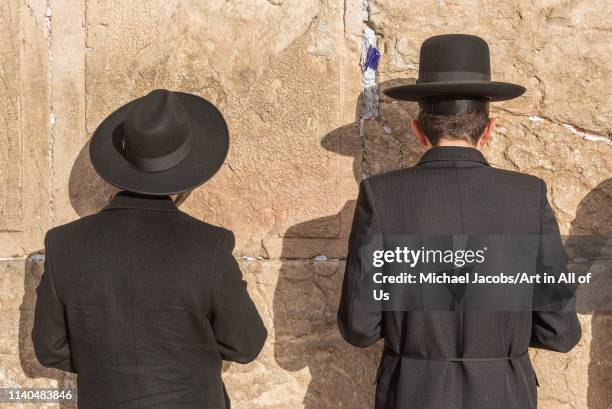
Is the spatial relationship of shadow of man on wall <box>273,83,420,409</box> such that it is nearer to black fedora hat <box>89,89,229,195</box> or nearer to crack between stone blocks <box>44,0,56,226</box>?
black fedora hat <box>89,89,229,195</box>

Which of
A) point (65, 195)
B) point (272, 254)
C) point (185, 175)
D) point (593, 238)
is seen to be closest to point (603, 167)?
point (593, 238)

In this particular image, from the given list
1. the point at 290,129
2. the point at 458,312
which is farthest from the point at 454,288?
the point at 290,129

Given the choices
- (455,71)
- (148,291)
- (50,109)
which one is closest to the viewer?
(148,291)

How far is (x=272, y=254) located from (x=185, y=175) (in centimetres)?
93

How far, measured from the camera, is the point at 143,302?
7.32ft

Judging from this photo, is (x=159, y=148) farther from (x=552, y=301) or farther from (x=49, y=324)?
(x=552, y=301)

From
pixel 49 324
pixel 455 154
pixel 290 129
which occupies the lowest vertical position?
pixel 49 324

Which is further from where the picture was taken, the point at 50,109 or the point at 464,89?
the point at 50,109

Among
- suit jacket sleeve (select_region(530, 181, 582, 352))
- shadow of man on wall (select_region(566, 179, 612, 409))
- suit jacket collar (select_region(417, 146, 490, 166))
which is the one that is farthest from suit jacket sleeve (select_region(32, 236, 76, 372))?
shadow of man on wall (select_region(566, 179, 612, 409))

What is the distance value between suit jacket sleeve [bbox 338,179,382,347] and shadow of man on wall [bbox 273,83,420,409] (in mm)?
788

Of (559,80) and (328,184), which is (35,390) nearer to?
(328,184)

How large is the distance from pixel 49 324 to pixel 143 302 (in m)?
0.37

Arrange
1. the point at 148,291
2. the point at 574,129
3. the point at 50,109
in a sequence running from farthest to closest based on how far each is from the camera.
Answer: the point at 50,109 → the point at 574,129 → the point at 148,291

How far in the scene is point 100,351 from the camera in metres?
2.29
